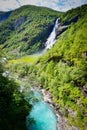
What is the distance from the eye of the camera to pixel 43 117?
9819 cm

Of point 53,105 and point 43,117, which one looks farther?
point 53,105

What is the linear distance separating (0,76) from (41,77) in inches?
3378

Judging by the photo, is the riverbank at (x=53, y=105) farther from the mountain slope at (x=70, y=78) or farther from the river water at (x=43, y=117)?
the mountain slope at (x=70, y=78)

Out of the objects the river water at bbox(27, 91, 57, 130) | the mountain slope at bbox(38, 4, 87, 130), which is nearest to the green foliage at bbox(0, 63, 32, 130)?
the river water at bbox(27, 91, 57, 130)

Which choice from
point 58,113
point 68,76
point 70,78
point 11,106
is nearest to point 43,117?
point 58,113

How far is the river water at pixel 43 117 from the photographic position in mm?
86625

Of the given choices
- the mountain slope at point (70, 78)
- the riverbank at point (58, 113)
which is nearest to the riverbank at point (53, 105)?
the riverbank at point (58, 113)

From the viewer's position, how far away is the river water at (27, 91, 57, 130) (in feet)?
284

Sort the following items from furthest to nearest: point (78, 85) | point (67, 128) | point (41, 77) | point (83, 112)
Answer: point (41, 77), point (78, 85), point (83, 112), point (67, 128)

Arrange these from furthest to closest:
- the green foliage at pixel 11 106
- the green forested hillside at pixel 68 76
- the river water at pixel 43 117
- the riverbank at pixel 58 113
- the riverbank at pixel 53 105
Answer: the green forested hillside at pixel 68 76 < the riverbank at pixel 53 105 < the riverbank at pixel 58 113 < the river water at pixel 43 117 < the green foliage at pixel 11 106

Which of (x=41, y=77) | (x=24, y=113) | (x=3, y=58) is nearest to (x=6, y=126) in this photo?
(x=24, y=113)

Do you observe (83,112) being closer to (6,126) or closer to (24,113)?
(24,113)

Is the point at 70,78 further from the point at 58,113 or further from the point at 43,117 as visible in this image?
the point at 43,117

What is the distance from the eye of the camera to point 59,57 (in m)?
156
